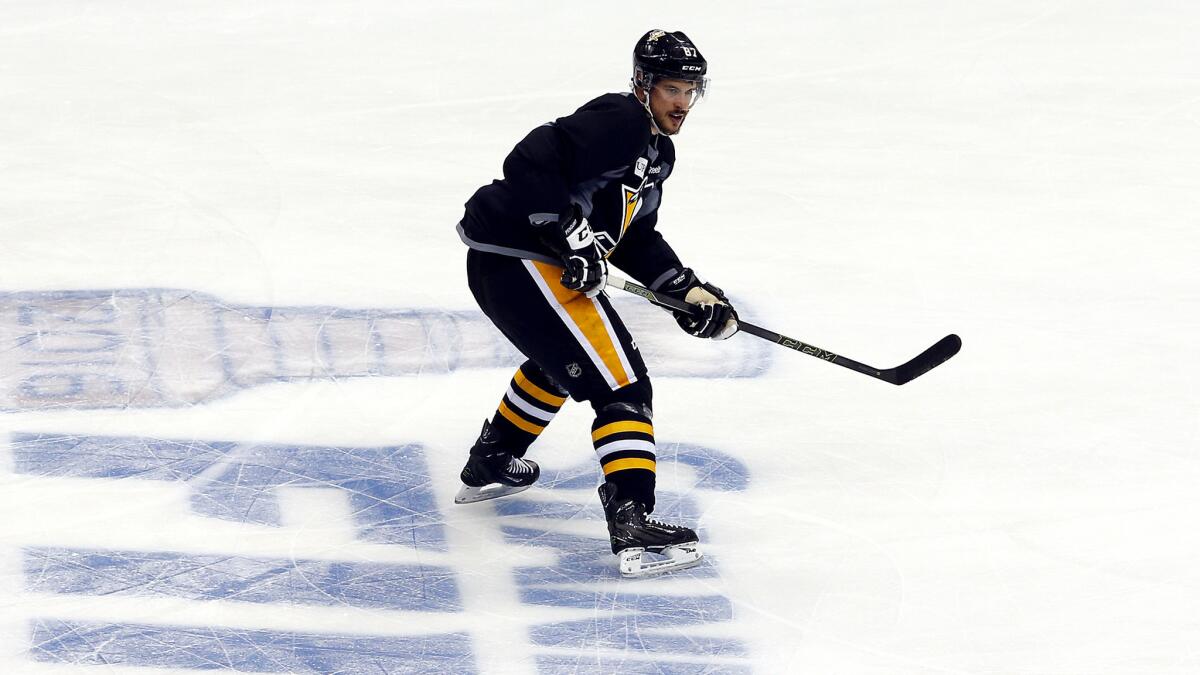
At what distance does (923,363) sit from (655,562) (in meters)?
0.86

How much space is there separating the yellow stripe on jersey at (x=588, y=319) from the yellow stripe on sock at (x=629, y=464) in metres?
0.15

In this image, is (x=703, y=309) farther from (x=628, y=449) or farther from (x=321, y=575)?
(x=321, y=575)

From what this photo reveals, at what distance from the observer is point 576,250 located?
10.6ft

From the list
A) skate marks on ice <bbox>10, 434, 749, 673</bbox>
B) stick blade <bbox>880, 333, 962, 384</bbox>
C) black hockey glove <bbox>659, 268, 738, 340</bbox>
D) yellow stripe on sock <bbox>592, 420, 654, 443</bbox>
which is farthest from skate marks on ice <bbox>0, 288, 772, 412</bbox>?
yellow stripe on sock <bbox>592, 420, 654, 443</bbox>

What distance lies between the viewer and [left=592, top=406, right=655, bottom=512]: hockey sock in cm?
327

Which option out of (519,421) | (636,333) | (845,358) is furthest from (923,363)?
(636,333)

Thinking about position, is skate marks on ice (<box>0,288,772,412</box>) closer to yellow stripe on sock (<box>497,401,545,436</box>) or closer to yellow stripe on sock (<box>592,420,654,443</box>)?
yellow stripe on sock (<box>497,401,545,436</box>)

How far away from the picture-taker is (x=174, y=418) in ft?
12.9

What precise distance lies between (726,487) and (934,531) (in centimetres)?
49

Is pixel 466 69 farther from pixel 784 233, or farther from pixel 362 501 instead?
pixel 362 501

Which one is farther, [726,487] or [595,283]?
[726,487]

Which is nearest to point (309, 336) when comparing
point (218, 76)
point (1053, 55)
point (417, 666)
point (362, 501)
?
point (362, 501)

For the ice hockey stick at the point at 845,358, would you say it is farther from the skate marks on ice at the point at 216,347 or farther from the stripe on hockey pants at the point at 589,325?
the skate marks on ice at the point at 216,347

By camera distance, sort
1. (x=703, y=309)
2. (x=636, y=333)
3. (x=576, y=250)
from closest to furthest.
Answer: (x=576, y=250), (x=703, y=309), (x=636, y=333)
